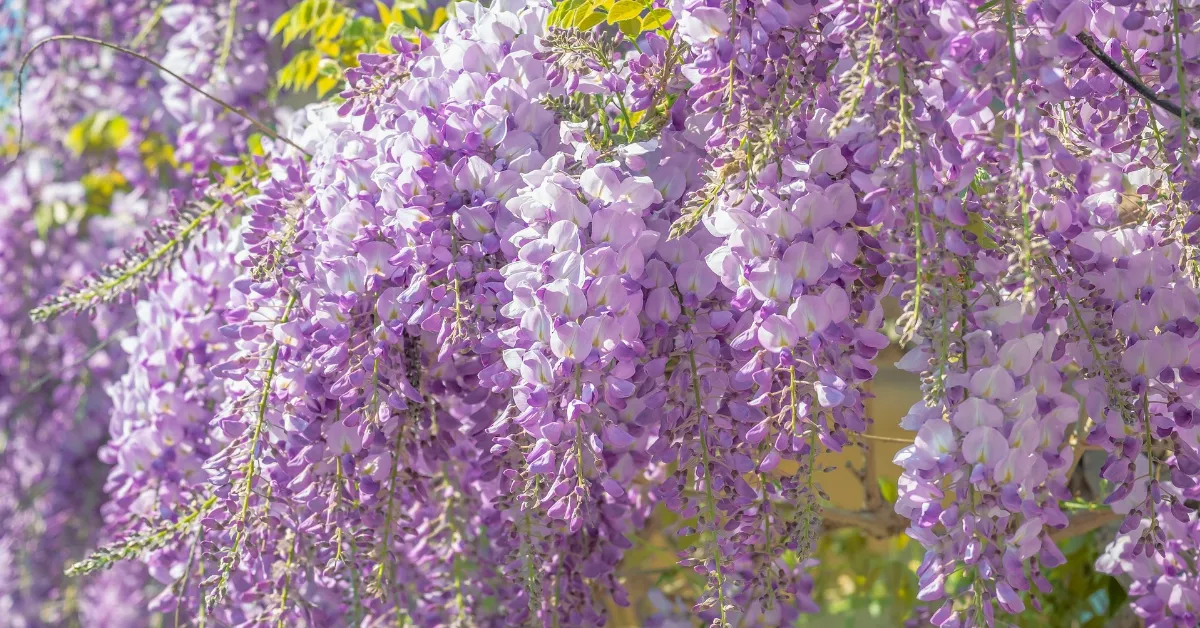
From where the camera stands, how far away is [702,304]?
0.98m

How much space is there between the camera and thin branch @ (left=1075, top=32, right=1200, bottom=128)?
836mm

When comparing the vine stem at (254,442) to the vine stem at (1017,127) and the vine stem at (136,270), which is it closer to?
the vine stem at (136,270)

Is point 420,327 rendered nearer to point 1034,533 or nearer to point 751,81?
point 751,81

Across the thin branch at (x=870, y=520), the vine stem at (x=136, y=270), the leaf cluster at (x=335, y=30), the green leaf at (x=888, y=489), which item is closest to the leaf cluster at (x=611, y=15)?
the leaf cluster at (x=335, y=30)

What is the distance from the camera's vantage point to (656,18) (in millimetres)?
1054

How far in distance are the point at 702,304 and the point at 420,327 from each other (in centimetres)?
27

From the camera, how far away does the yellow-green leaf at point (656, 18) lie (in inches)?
41.2

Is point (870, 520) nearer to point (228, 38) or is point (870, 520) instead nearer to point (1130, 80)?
point (1130, 80)

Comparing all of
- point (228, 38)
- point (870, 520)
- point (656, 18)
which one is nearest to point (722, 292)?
point (656, 18)

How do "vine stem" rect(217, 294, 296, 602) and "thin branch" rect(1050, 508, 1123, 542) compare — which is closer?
"vine stem" rect(217, 294, 296, 602)

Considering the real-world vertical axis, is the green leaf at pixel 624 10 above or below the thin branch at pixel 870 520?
above

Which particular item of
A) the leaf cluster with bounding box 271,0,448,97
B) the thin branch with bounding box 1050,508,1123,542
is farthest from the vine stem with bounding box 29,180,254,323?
the thin branch with bounding box 1050,508,1123,542

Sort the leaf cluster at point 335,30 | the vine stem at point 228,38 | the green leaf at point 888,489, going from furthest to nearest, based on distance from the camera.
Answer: the green leaf at point 888,489, the vine stem at point 228,38, the leaf cluster at point 335,30

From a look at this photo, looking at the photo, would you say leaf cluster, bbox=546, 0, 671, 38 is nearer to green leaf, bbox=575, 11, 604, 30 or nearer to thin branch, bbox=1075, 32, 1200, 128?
green leaf, bbox=575, 11, 604, 30
